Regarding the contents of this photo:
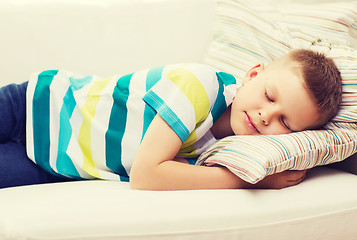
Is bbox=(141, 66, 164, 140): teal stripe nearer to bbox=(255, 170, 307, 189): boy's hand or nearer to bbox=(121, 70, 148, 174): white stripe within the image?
bbox=(121, 70, 148, 174): white stripe

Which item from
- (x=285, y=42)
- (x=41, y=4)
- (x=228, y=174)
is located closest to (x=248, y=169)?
(x=228, y=174)

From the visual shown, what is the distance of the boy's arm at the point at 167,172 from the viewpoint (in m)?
0.88

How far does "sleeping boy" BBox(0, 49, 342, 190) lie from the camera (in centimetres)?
90

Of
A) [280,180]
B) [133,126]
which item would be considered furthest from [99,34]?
[280,180]

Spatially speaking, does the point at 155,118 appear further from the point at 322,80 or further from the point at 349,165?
the point at 349,165

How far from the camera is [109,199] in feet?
2.48

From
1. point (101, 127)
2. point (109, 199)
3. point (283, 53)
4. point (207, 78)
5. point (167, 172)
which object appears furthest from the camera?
point (283, 53)

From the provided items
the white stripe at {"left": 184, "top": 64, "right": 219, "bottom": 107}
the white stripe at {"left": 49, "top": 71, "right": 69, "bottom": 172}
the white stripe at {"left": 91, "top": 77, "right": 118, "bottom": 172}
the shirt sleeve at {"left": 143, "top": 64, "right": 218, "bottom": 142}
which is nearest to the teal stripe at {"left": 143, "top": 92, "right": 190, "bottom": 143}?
the shirt sleeve at {"left": 143, "top": 64, "right": 218, "bottom": 142}

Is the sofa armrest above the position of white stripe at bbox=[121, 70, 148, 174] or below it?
below

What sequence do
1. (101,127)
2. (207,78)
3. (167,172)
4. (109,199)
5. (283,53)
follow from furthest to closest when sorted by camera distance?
(283,53)
(101,127)
(207,78)
(167,172)
(109,199)

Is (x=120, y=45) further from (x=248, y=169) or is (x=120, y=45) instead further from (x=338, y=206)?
(x=338, y=206)

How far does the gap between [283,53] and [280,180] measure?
1.71 feet

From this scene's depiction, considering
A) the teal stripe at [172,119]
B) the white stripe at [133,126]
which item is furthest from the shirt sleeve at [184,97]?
the white stripe at [133,126]

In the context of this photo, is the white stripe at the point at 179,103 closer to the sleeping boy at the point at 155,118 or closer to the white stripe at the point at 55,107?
the sleeping boy at the point at 155,118
